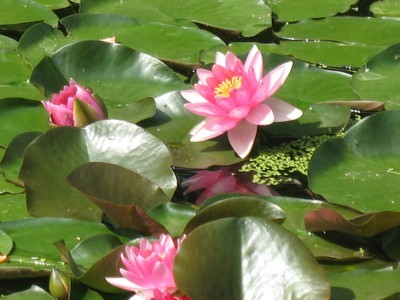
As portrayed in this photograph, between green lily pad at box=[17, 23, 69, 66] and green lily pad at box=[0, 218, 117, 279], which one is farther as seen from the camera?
green lily pad at box=[17, 23, 69, 66]

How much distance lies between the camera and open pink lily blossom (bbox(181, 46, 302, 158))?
2.02m

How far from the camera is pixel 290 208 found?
1.83 m

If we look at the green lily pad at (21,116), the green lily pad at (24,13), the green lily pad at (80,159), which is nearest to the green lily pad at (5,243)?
the green lily pad at (80,159)

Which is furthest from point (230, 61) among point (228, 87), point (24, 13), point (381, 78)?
point (24, 13)

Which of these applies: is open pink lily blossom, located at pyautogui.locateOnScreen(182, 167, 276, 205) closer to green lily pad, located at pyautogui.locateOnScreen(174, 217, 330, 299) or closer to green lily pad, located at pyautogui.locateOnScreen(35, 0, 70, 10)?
green lily pad, located at pyautogui.locateOnScreen(174, 217, 330, 299)

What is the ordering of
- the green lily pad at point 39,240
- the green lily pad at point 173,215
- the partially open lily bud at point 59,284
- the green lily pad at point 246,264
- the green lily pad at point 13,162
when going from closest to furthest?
the green lily pad at point 246,264
the partially open lily bud at point 59,284
the green lily pad at point 39,240
the green lily pad at point 173,215
the green lily pad at point 13,162

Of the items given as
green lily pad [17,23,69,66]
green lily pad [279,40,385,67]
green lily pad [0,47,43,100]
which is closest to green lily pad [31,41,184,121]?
green lily pad [0,47,43,100]

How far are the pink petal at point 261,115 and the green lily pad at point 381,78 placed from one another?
37 centimetres

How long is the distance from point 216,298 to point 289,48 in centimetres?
137

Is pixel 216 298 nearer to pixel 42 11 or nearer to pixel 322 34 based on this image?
pixel 322 34

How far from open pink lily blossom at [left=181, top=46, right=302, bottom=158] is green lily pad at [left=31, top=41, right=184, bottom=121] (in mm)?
296

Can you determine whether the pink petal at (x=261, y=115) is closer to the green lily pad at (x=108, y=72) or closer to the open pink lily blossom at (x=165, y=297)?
the green lily pad at (x=108, y=72)

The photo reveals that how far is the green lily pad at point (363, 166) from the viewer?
1.86 meters

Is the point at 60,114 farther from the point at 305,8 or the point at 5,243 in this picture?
the point at 305,8
